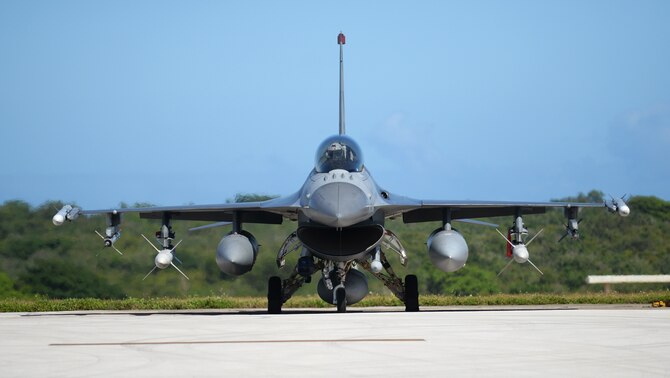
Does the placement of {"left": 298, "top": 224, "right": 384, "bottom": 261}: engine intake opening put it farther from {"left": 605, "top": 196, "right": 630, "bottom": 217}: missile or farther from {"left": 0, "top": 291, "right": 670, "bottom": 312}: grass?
{"left": 0, "top": 291, "right": 670, "bottom": 312}: grass

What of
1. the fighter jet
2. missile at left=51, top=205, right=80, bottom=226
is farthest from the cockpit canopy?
missile at left=51, top=205, right=80, bottom=226

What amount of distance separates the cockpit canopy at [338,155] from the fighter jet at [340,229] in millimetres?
18

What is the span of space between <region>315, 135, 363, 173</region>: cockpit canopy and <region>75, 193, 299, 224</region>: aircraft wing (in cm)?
108

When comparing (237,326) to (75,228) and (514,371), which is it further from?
(75,228)

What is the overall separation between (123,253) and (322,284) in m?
6.53

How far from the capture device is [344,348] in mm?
8992

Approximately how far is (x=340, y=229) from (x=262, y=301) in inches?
308

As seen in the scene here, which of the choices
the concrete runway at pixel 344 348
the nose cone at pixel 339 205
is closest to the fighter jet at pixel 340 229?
the nose cone at pixel 339 205

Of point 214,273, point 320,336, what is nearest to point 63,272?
point 214,273

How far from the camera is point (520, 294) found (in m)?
26.3

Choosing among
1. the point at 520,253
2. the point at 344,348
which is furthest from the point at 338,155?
the point at 344,348

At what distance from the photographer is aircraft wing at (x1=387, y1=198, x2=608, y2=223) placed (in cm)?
1883

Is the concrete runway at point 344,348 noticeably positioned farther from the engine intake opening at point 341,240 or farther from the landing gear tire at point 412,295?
the landing gear tire at point 412,295

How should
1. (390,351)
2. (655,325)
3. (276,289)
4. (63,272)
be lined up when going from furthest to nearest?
A: (63,272) → (276,289) → (655,325) → (390,351)
